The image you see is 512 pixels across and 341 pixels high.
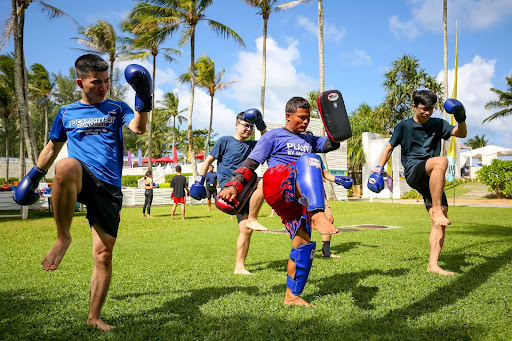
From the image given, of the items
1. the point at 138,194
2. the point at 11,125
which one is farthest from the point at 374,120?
the point at 11,125

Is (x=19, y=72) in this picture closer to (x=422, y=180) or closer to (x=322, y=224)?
(x=422, y=180)

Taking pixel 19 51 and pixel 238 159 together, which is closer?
pixel 238 159

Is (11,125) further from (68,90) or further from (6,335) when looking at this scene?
(6,335)

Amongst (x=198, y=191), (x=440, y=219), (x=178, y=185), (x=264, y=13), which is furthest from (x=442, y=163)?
(x=264, y=13)

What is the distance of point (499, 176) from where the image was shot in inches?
1028

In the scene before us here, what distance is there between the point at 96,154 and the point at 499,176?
94.8 feet

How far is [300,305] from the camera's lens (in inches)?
143

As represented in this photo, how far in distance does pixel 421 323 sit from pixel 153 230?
952cm

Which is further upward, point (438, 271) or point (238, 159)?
point (238, 159)

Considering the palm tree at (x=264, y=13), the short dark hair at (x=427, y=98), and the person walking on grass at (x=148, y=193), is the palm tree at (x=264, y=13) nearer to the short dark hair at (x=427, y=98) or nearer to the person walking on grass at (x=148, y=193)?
the person walking on grass at (x=148, y=193)

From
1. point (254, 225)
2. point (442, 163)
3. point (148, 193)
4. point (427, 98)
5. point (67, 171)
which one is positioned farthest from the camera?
point (148, 193)

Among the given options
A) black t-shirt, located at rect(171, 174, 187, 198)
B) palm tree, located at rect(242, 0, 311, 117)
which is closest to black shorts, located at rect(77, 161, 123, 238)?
black t-shirt, located at rect(171, 174, 187, 198)

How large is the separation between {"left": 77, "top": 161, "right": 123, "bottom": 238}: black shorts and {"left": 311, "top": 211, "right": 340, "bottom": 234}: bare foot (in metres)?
1.57

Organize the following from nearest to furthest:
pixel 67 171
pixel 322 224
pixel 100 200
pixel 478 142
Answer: pixel 67 171, pixel 322 224, pixel 100 200, pixel 478 142
